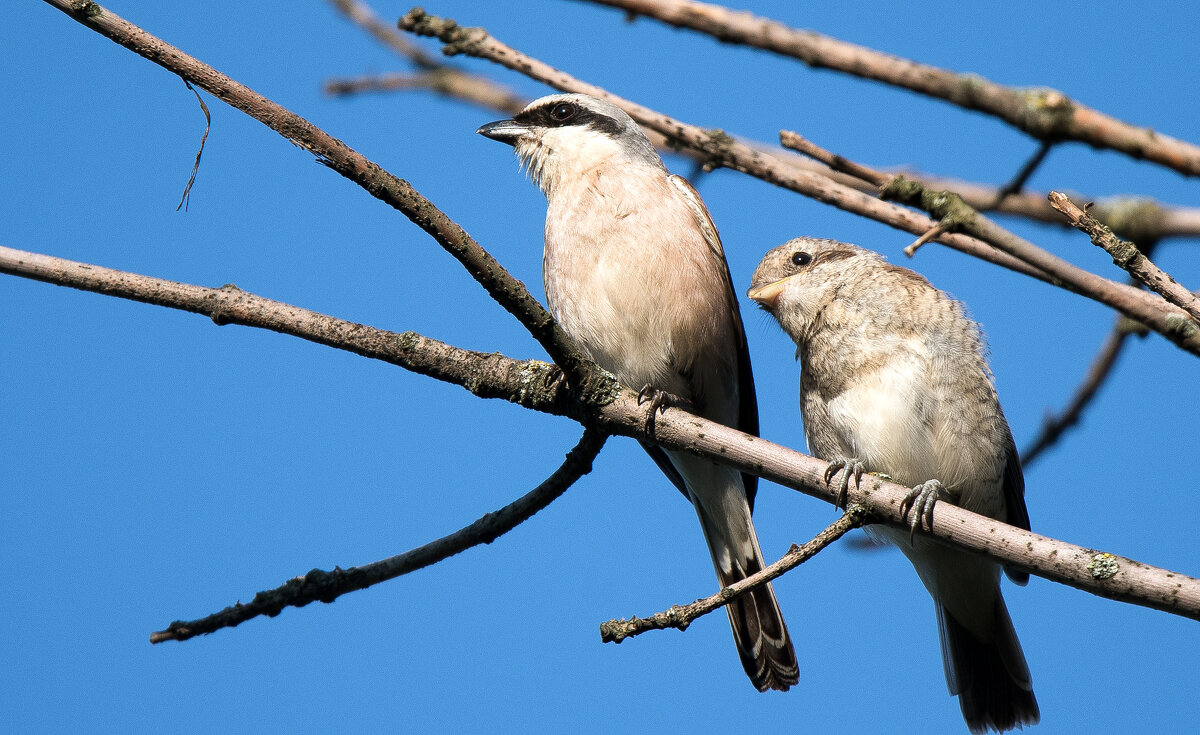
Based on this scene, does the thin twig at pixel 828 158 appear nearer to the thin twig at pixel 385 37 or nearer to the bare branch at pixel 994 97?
the bare branch at pixel 994 97

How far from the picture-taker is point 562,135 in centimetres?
609

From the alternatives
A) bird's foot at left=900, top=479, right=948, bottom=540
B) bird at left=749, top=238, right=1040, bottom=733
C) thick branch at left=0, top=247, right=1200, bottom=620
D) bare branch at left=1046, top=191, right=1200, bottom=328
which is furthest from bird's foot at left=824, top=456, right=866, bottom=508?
bare branch at left=1046, top=191, right=1200, bottom=328

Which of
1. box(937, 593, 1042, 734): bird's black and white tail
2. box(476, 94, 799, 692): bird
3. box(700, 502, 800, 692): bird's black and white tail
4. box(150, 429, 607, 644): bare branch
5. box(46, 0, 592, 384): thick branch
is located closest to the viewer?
box(46, 0, 592, 384): thick branch

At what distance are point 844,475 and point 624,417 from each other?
0.98 meters

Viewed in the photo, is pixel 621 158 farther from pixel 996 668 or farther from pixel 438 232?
pixel 996 668

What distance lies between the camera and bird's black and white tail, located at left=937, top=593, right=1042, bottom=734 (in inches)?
204

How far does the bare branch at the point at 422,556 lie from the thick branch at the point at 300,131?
3.35 ft

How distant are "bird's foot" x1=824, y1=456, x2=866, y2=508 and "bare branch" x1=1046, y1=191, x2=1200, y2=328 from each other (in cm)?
139

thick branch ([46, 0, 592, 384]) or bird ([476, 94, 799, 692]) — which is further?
bird ([476, 94, 799, 692])

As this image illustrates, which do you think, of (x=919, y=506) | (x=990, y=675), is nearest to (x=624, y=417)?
(x=919, y=506)

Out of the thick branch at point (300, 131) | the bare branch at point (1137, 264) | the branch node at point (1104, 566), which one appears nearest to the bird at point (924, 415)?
the branch node at point (1104, 566)

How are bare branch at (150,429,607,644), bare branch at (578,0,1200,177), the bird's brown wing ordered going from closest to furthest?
bare branch at (578,0,1200,177)
bare branch at (150,429,607,644)
the bird's brown wing

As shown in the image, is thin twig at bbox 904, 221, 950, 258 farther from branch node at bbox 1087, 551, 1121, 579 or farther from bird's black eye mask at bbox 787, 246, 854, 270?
bird's black eye mask at bbox 787, 246, 854, 270

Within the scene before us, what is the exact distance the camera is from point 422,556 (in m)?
3.96
